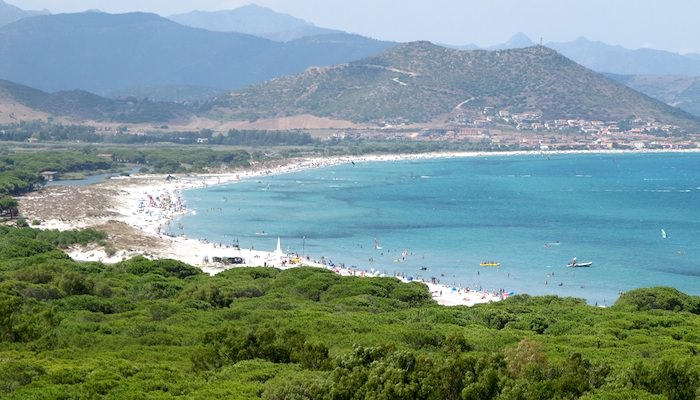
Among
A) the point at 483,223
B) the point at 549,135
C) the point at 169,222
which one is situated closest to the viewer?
the point at 169,222

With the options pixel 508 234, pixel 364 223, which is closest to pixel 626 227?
pixel 508 234

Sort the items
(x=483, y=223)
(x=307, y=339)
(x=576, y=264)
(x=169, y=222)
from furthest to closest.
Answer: (x=483, y=223), (x=169, y=222), (x=576, y=264), (x=307, y=339)

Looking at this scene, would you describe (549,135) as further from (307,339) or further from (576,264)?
(307,339)

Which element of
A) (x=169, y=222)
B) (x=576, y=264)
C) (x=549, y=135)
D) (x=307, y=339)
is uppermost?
(x=549, y=135)

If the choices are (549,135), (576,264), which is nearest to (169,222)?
(576,264)

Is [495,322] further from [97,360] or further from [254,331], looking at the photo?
[97,360]

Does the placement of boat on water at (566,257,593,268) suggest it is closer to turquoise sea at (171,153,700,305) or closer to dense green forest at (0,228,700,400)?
turquoise sea at (171,153,700,305)

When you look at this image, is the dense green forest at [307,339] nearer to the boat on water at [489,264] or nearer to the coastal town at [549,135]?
the boat on water at [489,264]
